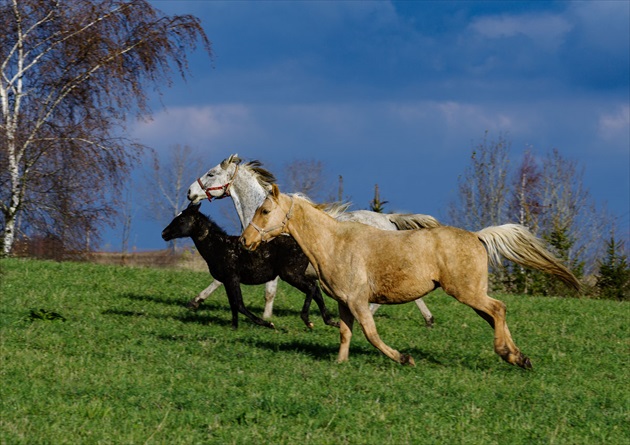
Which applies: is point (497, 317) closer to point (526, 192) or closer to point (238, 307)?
point (238, 307)

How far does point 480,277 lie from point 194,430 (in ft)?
14.4

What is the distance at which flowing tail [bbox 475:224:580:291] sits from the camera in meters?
10.5

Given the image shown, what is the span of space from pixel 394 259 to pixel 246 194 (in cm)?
509

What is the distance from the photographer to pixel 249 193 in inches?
578

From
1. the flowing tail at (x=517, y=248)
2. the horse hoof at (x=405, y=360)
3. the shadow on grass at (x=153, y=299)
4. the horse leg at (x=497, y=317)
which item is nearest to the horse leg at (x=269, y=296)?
the shadow on grass at (x=153, y=299)

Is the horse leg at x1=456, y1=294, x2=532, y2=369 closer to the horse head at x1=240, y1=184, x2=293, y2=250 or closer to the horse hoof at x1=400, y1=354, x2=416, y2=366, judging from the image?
the horse hoof at x1=400, y1=354, x2=416, y2=366

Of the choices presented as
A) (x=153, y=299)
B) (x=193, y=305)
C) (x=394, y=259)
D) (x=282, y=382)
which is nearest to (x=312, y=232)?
(x=394, y=259)

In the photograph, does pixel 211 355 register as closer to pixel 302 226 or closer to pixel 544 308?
pixel 302 226

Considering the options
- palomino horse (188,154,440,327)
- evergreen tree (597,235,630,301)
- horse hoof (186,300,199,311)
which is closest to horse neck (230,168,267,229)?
palomino horse (188,154,440,327)

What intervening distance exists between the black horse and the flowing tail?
A: 450cm

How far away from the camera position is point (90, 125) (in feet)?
99.0

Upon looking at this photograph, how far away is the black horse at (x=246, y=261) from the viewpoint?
14.1 m

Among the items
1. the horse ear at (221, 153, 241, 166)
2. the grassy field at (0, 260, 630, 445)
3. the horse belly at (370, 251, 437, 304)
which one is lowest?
the grassy field at (0, 260, 630, 445)

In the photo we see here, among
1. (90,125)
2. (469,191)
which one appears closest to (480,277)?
(90,125)
